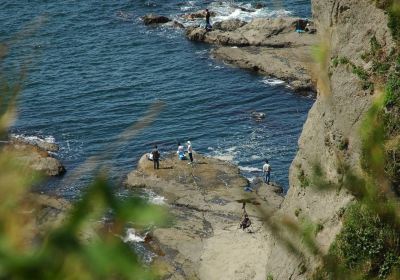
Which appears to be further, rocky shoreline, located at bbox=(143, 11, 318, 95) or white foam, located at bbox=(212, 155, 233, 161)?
rocky shoreline, located at bbox=(143, 11, 318, 95)

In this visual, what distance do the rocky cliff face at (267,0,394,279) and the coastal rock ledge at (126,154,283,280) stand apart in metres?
2.29

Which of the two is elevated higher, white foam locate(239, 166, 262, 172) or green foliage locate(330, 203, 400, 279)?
green foliage locate(330, 203, 400, 279)

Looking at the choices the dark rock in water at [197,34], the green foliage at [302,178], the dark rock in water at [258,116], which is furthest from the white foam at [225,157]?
the dark rock in water at [197,34]

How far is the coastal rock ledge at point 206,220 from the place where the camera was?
29.2 meters

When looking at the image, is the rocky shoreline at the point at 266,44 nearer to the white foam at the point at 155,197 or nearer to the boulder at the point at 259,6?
the boulder at the point at 259,6

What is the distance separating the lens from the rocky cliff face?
73.8 feet

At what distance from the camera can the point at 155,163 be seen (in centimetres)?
3991

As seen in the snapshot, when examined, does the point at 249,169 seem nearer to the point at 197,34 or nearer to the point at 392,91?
the point at 392,91

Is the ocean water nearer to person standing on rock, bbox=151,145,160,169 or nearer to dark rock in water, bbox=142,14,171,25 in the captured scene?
dark rock in water, bbox=142,14,171,25

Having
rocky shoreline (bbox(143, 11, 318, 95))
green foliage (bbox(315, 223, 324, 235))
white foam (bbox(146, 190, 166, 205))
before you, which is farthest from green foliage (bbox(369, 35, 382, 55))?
rocky shoreline (bbox(143, 11, 318, 95))

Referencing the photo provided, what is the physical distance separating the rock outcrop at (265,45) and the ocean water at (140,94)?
1.05 meters

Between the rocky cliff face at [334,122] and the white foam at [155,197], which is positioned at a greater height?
the rocky cliff face at [334,122]

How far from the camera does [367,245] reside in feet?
64.3

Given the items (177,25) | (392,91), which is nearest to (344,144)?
(392,91)
